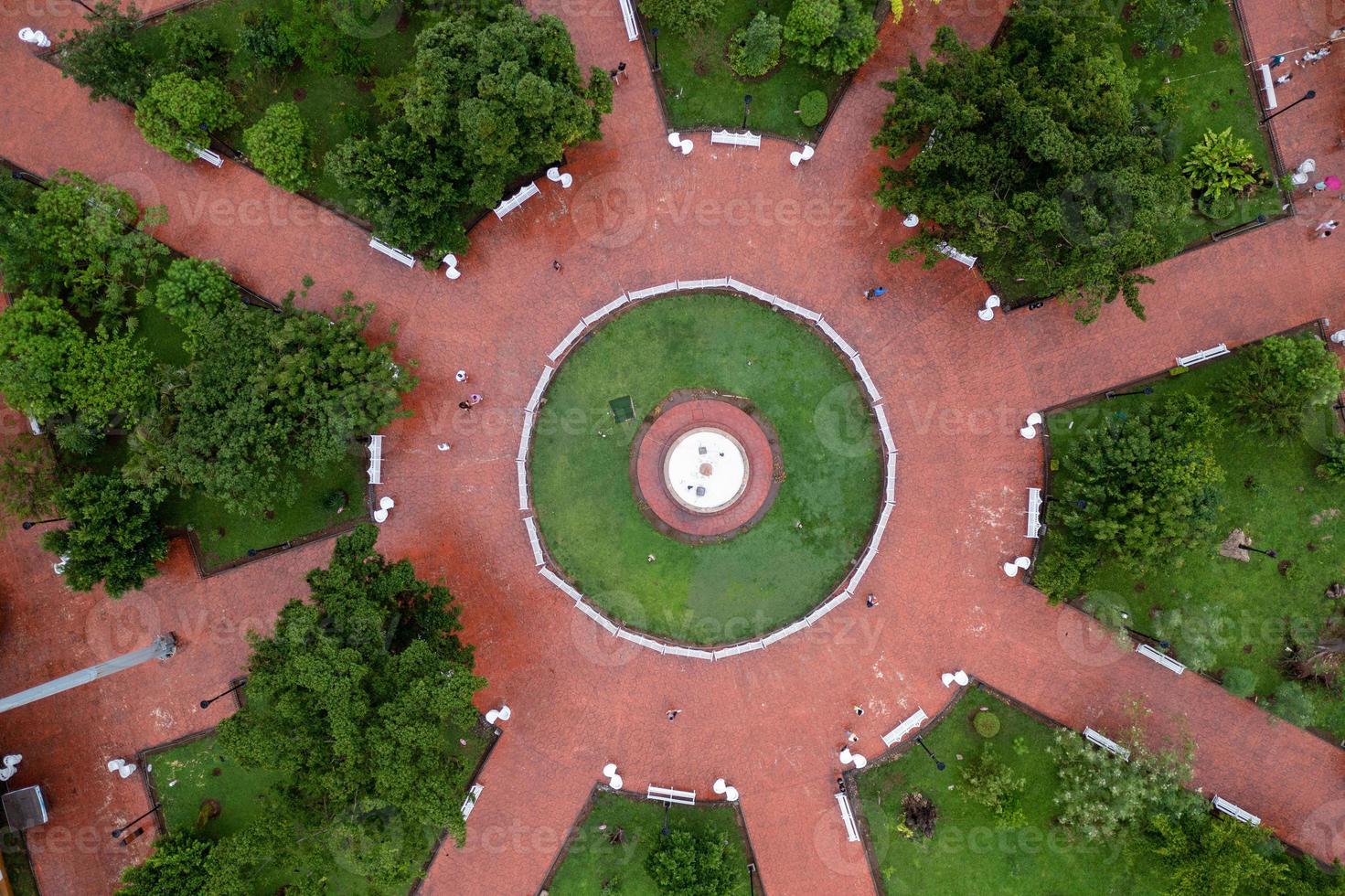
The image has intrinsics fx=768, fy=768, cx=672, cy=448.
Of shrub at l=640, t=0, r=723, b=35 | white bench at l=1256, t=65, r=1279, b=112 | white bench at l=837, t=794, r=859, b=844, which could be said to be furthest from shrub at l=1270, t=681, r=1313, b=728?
shrub at l=640, t=0, r=723, b=35

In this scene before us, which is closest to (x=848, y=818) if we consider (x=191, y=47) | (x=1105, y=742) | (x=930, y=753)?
(x=930, y=753)

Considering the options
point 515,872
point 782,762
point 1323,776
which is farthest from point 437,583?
point 1323,776

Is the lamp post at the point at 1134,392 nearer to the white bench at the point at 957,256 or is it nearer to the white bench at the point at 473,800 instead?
the white bench at the point at 957,256

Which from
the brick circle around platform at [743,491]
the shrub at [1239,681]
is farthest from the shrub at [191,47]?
the shrub at [1239,681]

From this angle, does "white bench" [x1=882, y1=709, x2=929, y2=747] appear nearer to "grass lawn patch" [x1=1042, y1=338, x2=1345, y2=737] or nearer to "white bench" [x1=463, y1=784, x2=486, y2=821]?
"grass lawn patch" [x1=1042, y1=338, x2=1345, y2=737]

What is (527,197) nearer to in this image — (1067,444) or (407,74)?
(407,74)

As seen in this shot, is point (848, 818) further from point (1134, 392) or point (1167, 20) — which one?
point (1167, 20)
